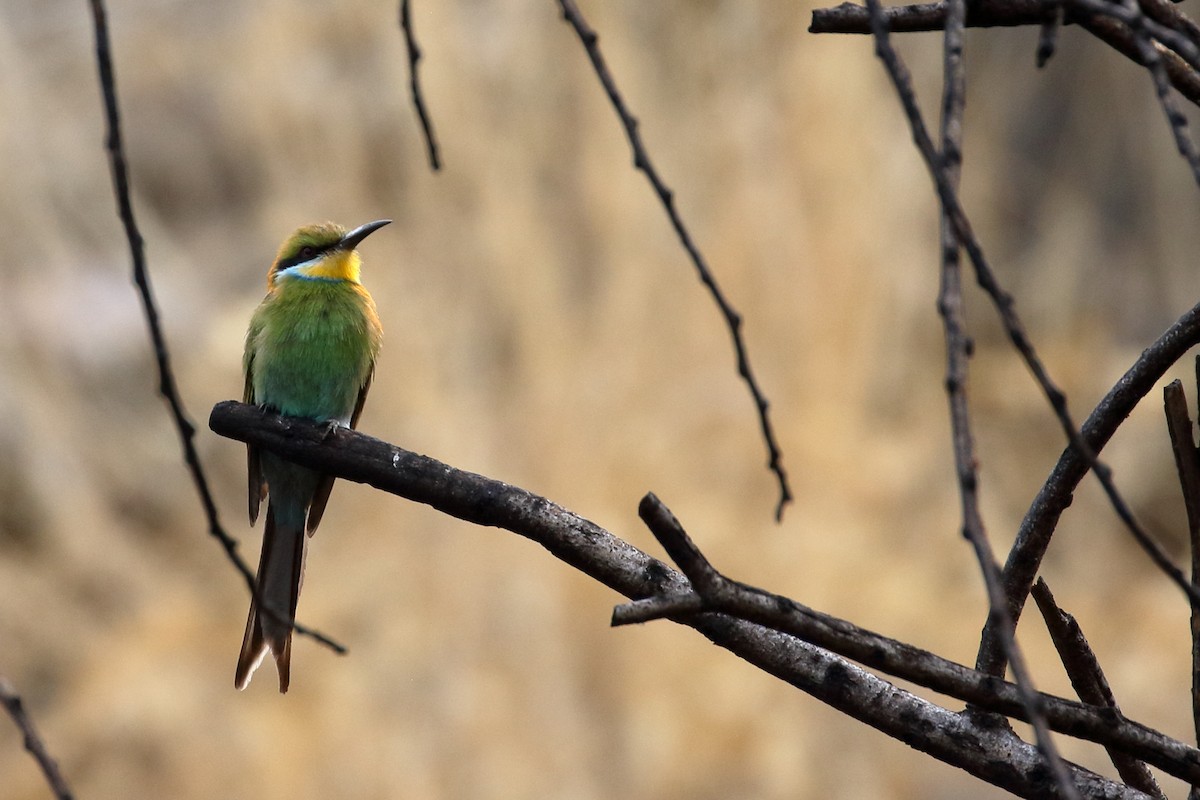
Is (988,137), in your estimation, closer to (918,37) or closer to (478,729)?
(918,37)

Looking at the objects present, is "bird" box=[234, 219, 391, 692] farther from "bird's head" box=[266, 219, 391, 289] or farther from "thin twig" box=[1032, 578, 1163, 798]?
"thin twig" box=[1032, 578, 1163, 798]

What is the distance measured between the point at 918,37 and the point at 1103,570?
160cm

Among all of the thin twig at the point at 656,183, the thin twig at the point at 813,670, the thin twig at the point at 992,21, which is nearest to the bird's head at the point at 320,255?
the thin twig at the point at 813,670

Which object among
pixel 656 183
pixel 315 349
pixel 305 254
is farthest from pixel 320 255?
pixel 656 183

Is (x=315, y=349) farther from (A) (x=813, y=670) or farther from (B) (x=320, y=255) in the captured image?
(A) (x=813, y=670)

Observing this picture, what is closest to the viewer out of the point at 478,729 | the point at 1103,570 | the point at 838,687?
the point at 838,687

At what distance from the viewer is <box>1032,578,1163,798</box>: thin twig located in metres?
1.16

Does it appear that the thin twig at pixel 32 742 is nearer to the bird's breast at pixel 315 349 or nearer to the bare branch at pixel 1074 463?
the bare branch at pixel 1074 463

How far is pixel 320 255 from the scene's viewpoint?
2.29 m

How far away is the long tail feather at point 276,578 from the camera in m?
1.70

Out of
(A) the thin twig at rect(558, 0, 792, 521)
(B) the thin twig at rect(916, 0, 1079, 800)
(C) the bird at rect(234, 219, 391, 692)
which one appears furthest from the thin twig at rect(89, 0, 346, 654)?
(C) the bird at rect(234, 219, 391, 692)

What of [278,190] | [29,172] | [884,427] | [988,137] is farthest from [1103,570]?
[29,172]

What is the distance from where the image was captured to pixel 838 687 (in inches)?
43.3

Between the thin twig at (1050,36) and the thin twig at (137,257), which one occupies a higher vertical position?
the thin twig at (1050,36)
